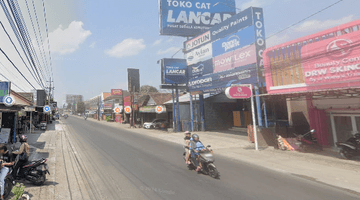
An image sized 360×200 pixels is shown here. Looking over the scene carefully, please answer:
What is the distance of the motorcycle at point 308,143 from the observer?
1153 cm

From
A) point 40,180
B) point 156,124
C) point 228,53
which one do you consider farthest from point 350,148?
point 156,124

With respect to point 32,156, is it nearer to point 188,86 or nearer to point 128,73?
point 188,86

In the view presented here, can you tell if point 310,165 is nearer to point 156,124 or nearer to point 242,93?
point 242,93

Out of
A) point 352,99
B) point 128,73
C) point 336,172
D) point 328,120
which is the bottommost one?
point 336,172

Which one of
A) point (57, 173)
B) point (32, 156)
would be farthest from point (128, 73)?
point (57, 173)

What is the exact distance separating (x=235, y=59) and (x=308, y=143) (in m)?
8.56

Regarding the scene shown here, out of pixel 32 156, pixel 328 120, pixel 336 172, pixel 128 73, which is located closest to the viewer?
pixel 336 172

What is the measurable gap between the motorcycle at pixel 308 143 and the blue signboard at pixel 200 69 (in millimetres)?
10761

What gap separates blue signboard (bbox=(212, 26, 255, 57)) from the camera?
15625 mm

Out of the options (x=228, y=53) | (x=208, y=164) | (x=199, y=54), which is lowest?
(x=208, y=164)

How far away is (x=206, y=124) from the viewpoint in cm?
2550

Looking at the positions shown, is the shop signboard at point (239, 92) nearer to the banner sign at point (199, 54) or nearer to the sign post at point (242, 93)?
the sign post at point (242, 93)

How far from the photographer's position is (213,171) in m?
7.12

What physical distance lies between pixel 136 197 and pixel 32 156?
9.10 metres
